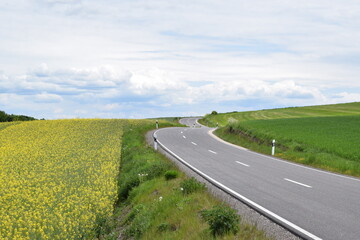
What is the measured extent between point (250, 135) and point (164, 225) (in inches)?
738

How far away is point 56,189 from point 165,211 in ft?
22.5

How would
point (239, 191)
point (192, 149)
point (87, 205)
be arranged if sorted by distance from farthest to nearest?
point (192, 149) → point (87, 205) → point (239, 191)

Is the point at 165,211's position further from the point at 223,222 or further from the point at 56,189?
the point at 56,189

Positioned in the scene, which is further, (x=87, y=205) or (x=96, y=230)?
(x=87, y=205)

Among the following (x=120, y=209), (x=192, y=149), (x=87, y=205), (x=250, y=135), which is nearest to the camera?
(x=87, y=205)

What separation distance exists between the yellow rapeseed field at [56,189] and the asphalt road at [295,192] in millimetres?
4392

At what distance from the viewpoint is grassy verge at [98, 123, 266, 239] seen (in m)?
6.65

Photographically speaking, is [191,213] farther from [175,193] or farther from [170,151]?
[170,151]

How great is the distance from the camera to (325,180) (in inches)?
468

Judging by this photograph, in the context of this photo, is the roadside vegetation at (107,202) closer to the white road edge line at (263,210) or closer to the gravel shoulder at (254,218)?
the gravel shoulder at (254,218)

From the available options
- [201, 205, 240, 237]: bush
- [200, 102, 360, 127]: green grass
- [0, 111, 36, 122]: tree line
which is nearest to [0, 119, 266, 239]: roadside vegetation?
[201, 205, 240, 237]: bush

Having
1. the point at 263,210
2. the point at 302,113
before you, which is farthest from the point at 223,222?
the point at 302,113

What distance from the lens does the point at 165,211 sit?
8859mm

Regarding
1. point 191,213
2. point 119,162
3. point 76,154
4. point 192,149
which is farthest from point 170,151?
point 191,213
